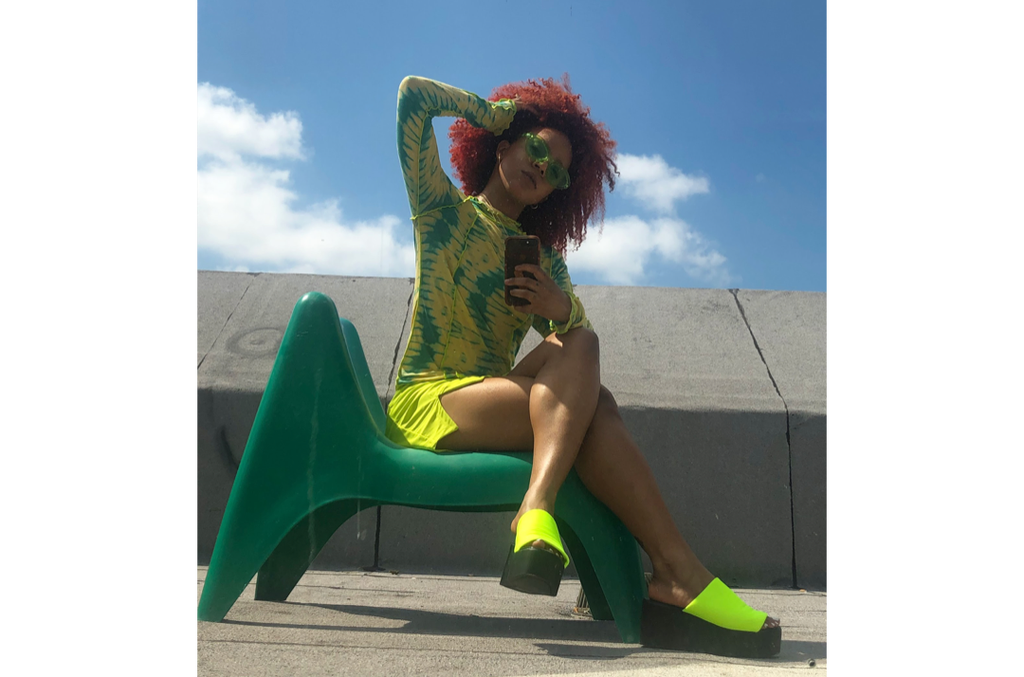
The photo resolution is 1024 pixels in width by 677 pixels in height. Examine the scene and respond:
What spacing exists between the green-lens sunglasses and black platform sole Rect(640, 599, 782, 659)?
777mm

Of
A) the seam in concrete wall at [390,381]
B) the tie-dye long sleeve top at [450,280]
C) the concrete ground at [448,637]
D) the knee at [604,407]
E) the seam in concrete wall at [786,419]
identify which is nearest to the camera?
the concrete ground at [448,637]

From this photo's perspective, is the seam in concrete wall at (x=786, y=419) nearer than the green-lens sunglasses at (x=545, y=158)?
No

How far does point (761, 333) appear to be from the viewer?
74.9 inches

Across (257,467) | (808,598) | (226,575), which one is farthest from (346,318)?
(808,598)

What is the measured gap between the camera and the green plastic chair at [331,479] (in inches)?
49.6

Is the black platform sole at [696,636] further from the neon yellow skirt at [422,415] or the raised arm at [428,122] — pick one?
the raised arm at [428,122]

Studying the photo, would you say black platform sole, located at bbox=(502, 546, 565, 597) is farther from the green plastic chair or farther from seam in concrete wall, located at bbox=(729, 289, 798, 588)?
seam in concrete wall, located at bbox=(729, 289, 798, 588)

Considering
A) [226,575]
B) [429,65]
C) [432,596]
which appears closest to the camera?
[226,575]

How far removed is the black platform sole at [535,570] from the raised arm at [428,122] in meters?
0.67

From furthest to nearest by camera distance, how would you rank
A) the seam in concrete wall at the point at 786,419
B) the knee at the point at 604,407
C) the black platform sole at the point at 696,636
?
the seam in concrete wall at the point at 786,419, the knee at the point at 604,407, the black platform sole at the point at 696,636

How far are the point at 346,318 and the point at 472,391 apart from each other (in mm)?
619

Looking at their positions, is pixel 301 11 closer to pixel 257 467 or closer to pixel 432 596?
pixel 257 467

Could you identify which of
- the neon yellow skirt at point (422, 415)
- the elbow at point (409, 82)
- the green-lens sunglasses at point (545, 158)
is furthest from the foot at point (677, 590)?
the elbow at point (409, 82)

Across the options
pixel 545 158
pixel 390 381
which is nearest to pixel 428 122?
pixel 545 158
